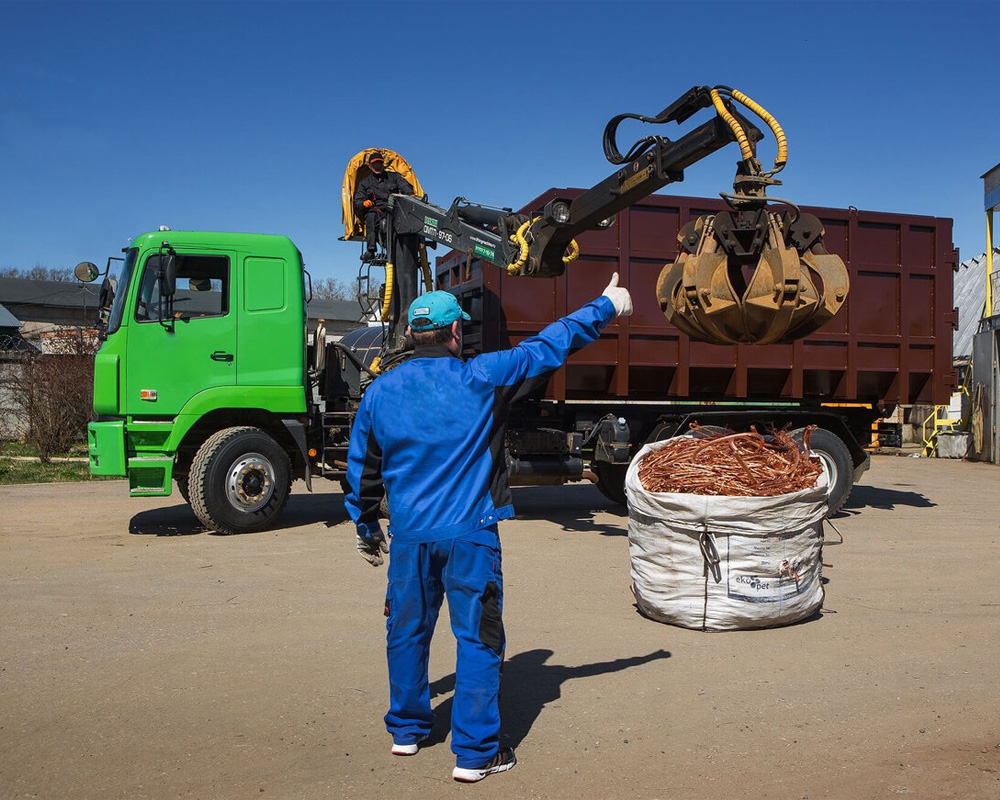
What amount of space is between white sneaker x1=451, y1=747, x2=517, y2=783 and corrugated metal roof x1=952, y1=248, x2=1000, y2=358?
94.8 ft

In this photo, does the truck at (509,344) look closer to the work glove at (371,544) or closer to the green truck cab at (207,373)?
the green truck cab at (207,373)

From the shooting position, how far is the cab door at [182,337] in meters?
9.42

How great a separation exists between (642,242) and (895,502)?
5474mm

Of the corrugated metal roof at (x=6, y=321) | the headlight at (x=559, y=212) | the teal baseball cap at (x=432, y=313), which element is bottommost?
the teal baseball cap at (x=432, y=313)

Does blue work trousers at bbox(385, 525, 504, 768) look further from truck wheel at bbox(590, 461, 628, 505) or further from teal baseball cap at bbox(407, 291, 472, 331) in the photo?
truck wheel at bbox(590, 461, 628, 505)

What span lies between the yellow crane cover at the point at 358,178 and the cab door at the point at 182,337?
1769 millimetres

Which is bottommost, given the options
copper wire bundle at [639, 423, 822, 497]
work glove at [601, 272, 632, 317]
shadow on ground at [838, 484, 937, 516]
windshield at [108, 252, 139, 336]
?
shadow on ground at [838, 484, 937, 516]

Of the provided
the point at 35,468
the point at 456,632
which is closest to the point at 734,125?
the point at 456,632

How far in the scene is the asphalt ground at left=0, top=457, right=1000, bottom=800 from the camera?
3.56 m

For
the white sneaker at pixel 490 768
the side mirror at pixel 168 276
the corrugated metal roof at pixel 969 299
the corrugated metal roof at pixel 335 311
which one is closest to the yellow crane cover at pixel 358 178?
the side mirror at pixel 168 276

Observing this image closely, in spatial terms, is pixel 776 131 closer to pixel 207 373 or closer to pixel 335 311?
pixel 207 373

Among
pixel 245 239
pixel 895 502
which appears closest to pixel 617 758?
pixel 245 239

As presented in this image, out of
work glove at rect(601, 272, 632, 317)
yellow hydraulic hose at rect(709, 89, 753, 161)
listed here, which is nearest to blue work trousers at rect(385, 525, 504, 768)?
work glove at rect(601, 272, 632, 317)

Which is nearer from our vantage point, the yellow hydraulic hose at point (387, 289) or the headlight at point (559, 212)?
the headlight at point (559, 212)
